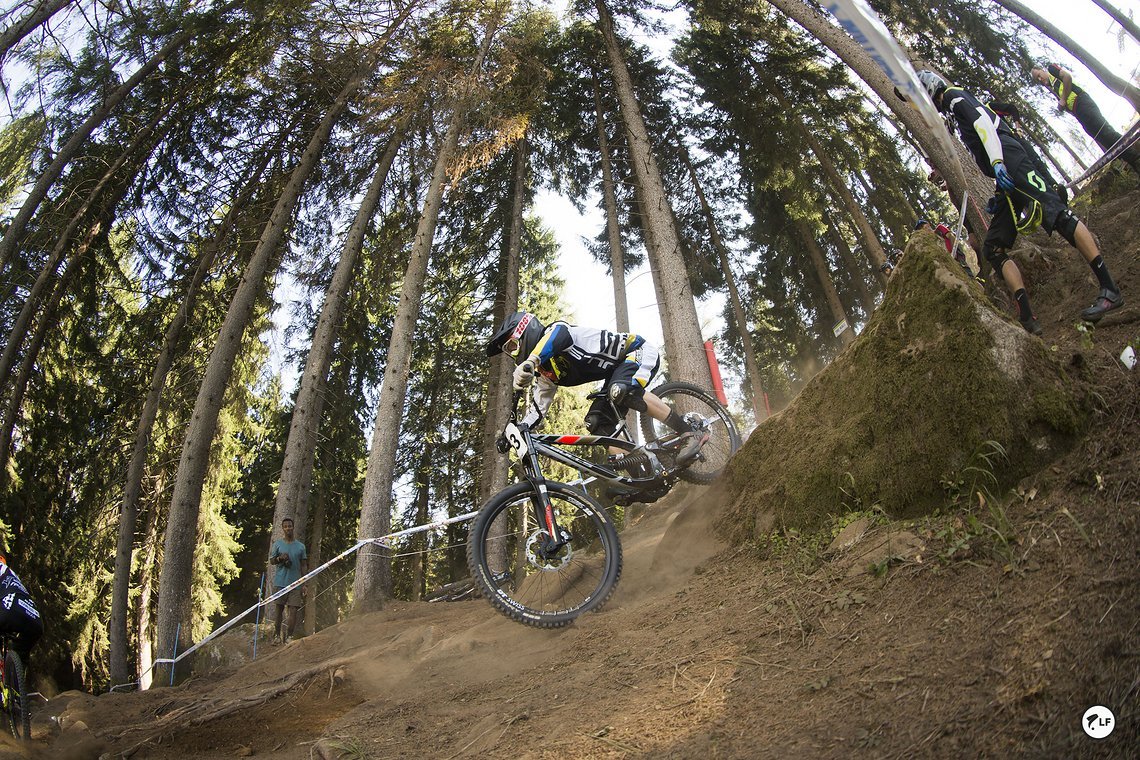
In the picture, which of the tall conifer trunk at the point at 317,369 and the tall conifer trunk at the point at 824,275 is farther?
the tall conifer trunk at the point at 824,275

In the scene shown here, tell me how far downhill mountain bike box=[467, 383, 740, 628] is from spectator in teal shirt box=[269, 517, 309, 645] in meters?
5.33

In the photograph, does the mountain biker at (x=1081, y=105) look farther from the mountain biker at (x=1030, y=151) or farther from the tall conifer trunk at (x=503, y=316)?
the tall conifer trunk at (x=503, y=316)

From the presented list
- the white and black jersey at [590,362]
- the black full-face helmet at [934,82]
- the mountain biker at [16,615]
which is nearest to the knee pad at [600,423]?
the white and black jersey at [590,362]

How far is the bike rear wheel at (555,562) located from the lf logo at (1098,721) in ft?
10.5

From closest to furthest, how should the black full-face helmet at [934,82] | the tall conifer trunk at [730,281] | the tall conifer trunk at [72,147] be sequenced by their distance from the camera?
1. the black full-face helmet at [934,82]
2. the tall conifer trunk at [72,147]
3. the tall conifer trunk at [730,281]

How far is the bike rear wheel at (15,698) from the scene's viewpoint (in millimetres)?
4844

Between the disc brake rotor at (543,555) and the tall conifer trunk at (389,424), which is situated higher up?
the tall conifer trunk at (389,424)

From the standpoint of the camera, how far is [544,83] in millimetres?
13945

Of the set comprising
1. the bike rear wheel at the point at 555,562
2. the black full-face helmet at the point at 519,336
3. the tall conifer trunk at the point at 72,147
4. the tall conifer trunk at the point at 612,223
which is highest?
the tall conifer trunk at the point at 72,147

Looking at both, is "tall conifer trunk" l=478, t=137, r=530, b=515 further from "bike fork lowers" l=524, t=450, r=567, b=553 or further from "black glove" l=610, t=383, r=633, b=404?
"bike fork lowers" l=524, t=450, r=567, b=553

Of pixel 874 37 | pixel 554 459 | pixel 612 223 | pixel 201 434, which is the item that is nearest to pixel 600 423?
pixel 554 459

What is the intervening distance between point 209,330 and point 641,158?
9.10 meters

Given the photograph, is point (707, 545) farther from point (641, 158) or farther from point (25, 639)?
point (641, 158)

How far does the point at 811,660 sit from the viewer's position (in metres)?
2.67
